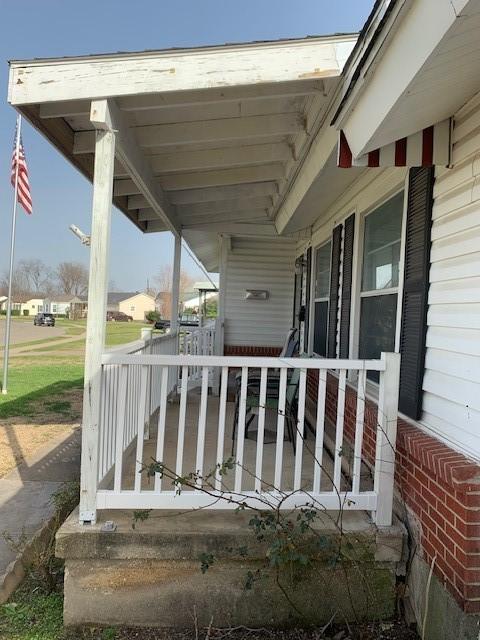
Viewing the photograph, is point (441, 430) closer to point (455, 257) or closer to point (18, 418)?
point (455, 257)

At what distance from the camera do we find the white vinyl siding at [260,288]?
776cm

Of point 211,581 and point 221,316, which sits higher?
point 221,316

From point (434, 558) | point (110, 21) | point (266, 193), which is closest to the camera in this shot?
point (434, 558)

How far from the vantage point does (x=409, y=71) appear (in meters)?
1.71

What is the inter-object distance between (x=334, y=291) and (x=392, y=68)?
3062 mm

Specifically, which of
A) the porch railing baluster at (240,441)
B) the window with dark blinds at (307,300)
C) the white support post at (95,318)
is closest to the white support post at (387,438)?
the porch railing baluster at (240,441)

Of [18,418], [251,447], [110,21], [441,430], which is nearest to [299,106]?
[441,430]

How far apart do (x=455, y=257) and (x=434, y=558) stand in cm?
138

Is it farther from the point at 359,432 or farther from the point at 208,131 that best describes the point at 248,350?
the point at 359,432

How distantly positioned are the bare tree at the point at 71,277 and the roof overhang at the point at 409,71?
99127mm

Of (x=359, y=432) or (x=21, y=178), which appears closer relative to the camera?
(x=359, y=432)

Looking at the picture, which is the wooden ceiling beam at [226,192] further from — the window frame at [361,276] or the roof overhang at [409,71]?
the roof overhang at [409,71]

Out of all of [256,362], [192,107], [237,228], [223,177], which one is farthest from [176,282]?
[256,362]

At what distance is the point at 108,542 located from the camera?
2.38 meters
